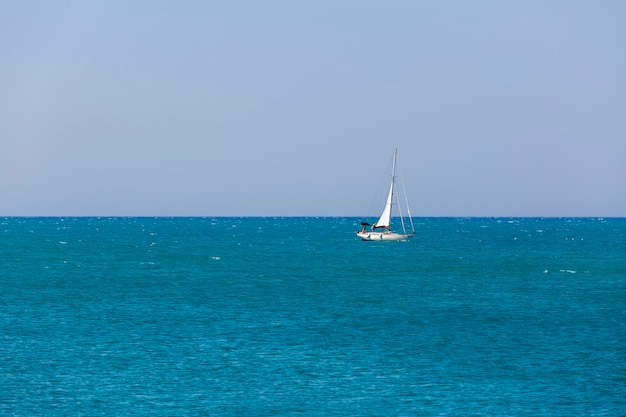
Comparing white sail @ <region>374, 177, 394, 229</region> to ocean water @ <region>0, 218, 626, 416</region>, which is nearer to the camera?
ocean water @ <region>0, 218, 626, 416</region>

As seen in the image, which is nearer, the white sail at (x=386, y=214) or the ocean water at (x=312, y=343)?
the ocean water at (x=312, y=343)

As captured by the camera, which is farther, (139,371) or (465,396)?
(139,371)

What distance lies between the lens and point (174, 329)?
68312 millimetres

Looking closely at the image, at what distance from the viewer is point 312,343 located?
203 feet

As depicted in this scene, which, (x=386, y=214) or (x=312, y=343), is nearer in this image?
(x=312, y=343)

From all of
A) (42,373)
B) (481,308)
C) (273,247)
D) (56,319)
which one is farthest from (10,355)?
(273,247)

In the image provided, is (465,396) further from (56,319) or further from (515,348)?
(56,319)

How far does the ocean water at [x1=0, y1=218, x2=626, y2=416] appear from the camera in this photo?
4644cm

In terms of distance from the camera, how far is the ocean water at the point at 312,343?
1828 inches

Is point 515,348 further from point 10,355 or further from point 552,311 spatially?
point 10,355

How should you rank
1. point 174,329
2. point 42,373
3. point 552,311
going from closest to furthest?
point 42,373 → point 174,329 → point 552,311

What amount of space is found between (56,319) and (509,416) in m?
45.7

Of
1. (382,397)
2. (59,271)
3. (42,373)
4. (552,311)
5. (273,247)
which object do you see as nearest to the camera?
(382,397)

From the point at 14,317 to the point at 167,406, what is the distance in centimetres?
3559
